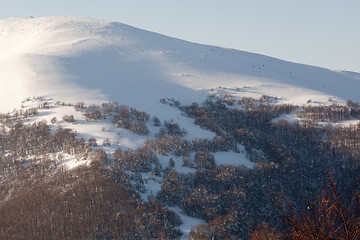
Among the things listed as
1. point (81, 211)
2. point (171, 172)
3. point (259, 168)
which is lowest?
point (81, 211)

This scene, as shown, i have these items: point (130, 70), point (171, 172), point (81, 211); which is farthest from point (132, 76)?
point (81, 211)

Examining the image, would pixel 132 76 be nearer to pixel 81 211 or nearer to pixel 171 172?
pixel 171 172

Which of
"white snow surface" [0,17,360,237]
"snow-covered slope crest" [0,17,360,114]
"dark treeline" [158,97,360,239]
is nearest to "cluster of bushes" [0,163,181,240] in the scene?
"white snow surface" [0,17,360,237]

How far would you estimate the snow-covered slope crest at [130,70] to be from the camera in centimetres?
5062

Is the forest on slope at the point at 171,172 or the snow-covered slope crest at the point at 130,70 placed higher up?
the snow-covered slope crest at the point at 130,70

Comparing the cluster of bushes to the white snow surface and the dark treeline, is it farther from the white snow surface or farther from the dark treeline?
the dark treeline

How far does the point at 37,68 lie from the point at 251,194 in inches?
1645

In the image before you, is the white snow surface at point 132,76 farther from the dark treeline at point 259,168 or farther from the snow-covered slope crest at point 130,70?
the dark treeline at point 259,168

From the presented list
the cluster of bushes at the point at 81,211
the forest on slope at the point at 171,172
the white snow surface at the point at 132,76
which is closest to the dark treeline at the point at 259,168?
the forest on slope at the point at 171,172

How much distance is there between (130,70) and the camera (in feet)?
196

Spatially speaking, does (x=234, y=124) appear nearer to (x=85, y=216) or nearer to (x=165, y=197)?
(x=165, y=197)

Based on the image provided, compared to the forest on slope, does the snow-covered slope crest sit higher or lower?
higher

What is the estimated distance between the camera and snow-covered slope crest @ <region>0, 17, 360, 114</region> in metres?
50.6

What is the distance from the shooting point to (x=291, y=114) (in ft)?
157
